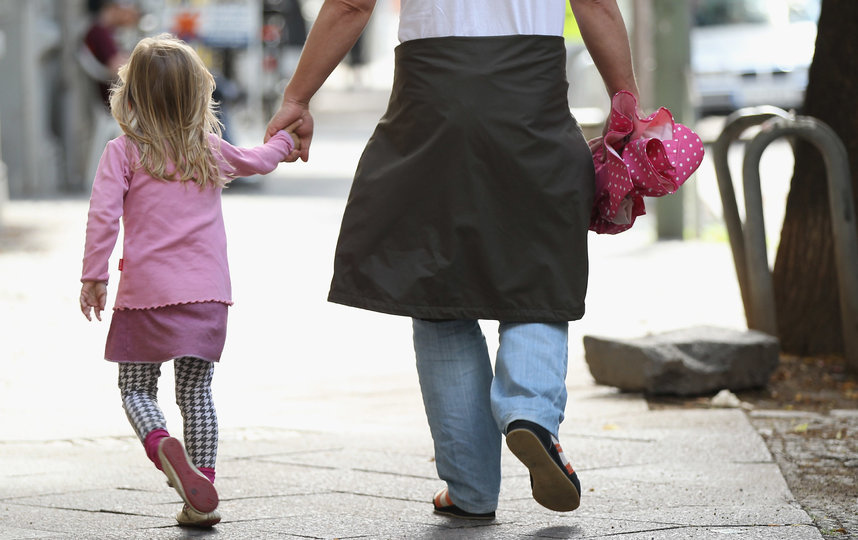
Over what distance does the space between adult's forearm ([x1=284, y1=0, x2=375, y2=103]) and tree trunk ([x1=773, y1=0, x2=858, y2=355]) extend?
296cm

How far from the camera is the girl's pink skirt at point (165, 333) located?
3.62 meters

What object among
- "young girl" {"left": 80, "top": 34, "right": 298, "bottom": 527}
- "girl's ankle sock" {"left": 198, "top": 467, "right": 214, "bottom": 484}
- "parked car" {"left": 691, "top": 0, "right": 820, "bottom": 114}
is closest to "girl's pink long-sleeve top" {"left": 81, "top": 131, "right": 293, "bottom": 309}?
"young girl" {"left": 80, "top": 34, "right": 298, "bottom": 527}

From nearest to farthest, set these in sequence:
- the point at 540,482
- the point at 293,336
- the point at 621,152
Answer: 1. the point at 540,482
2. the point at 621,152
3. the point at 293,336

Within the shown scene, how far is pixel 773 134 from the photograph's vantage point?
5730 millimetres

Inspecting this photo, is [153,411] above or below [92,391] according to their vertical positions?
above

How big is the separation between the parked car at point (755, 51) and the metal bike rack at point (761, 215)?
584 inches

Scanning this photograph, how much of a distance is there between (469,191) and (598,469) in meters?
1.27

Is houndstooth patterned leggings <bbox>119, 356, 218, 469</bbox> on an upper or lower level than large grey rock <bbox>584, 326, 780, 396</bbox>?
upper

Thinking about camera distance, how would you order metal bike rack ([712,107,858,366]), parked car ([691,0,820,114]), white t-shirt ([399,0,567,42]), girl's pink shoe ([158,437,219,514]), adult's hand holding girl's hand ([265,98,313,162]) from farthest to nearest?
parked car ([691,0,820,114]) → metal bike rack ([712,107,858,366]) → adult's hand holding girl's hand ([265,98,313,162]) → girl's pink shoe ([158,437,219,514]) → white t-shirt ([399,0,567,42])

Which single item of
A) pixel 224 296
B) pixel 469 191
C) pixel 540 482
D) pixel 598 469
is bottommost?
pixel 598 469

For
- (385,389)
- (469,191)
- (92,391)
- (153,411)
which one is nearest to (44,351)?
(92,391)

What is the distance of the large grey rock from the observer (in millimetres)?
5441

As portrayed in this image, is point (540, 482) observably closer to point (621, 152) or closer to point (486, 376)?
point (486, 376)

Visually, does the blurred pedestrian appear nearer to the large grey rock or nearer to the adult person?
the large grey rock
